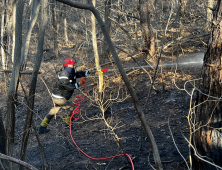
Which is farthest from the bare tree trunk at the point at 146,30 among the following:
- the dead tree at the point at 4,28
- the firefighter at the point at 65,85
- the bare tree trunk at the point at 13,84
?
the bare tree trunk at the point at 13,84

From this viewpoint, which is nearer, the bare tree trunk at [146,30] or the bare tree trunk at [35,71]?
the bare tree trunk at [35,71]

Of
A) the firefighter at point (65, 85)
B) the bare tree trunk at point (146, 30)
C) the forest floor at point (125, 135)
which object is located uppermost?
the bare tree trunk at point (146, 30)

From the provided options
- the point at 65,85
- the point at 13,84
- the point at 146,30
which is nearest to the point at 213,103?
the point at 13,84

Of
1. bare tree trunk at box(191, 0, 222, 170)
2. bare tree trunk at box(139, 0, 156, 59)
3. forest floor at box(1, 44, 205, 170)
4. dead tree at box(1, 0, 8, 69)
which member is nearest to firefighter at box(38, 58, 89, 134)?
forest floor at box(1, 44, 205, 170)

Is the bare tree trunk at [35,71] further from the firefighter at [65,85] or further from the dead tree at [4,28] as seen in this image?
the dead tree at [4,28]

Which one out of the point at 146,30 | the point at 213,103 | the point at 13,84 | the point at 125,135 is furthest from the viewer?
the point at 146,30

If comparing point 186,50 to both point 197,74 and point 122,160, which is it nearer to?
point 197,74

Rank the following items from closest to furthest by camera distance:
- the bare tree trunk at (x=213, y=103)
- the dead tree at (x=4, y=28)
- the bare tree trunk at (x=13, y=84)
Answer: the bare tree trunk at (x=213, y=103)
the bare tree trunk at (x=13, y=84)
the dead tree at (x=4, y=28)

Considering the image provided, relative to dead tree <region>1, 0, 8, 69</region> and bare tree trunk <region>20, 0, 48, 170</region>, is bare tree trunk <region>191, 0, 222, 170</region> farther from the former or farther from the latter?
dead tree <region>1, 0, 8, 69</region>

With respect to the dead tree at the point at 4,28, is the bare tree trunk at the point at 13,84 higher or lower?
lower

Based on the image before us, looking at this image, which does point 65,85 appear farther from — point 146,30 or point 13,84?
point 146,30

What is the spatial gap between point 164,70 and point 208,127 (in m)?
6.25

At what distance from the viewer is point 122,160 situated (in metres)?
4.84

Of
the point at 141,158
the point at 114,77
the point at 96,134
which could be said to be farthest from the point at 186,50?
the point at 141,158
